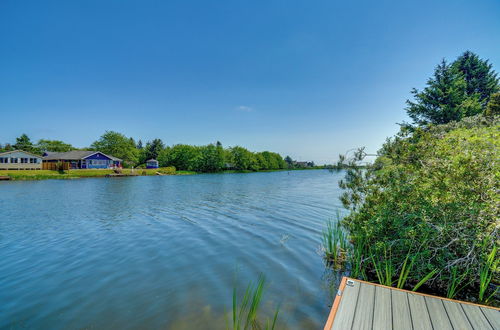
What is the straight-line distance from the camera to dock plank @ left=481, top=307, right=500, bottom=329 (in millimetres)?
2934

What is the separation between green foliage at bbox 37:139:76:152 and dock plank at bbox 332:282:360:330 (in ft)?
340

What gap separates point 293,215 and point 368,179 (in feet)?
22.8

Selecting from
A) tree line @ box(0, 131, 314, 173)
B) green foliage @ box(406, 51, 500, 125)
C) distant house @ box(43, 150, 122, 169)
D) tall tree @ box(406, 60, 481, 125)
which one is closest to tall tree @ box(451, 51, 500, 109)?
green foliage @ box(406, 51, 500, 125)

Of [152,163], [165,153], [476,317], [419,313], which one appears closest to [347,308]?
[419,313]

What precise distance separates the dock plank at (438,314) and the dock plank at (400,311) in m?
0.28

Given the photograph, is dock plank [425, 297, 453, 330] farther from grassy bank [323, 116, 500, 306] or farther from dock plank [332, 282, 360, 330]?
dock plank [332, 282, 360, 330]

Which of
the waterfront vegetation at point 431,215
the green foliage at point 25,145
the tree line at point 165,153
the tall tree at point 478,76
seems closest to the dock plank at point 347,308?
the waterfront vegetation at point 431,215

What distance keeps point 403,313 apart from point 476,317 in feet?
3.10

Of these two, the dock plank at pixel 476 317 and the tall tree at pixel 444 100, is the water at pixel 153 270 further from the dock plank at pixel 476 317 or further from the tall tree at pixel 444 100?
the tall tree at pixel 444 100

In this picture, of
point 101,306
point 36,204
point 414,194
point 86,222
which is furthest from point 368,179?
point 36,204

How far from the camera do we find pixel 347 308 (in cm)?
339

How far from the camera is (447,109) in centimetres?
2377

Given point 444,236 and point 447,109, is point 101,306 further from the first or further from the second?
point 447,109

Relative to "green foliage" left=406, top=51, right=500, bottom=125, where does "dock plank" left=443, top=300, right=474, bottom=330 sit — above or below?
below
